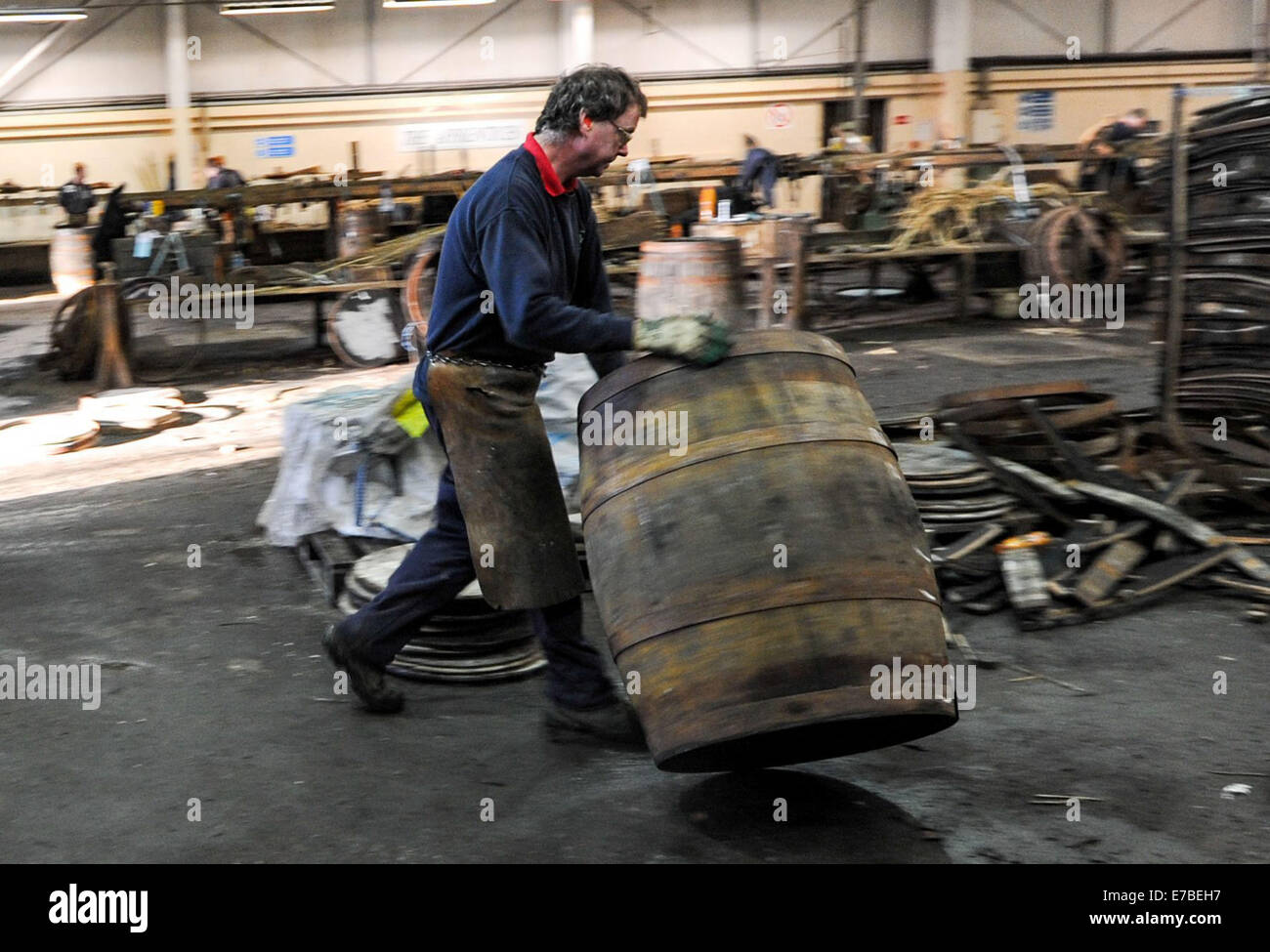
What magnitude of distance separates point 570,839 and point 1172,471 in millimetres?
3910

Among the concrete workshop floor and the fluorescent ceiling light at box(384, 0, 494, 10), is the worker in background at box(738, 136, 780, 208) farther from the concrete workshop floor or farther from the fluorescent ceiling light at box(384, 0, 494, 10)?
the concrete workshop floor

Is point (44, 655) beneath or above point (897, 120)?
beneath

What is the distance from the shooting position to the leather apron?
353 cm

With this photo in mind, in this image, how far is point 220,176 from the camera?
18375 millimetres

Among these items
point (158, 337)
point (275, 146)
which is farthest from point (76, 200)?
point (158, 337)

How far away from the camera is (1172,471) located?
19.6 ft

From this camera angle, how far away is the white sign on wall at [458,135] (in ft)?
70.1

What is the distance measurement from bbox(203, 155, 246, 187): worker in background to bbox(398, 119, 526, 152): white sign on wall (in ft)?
10.1

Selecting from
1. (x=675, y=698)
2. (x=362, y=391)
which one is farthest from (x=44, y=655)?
(x=675, y=698)

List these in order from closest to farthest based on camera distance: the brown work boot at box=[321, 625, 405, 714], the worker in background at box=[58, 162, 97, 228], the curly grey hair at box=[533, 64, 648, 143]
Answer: the curly grey hair at box=[533, 64, 648, 143]
the brown work boot at box=[321, 625, 405, 714]
the worker in background at box=[58, 162, 97, 228]

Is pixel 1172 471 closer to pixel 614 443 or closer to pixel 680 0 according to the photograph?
pixel 614 443

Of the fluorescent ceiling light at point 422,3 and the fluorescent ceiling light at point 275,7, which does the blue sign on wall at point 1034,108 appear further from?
the fluorescent ceiling light at point 275,7

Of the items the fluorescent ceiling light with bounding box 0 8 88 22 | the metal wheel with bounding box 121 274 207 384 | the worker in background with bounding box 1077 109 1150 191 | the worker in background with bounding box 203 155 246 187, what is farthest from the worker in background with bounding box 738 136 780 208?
the fluorescent ceiling light with bounding box 0 8 88 22

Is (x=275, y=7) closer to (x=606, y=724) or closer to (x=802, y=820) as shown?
(x=606, y=724)
